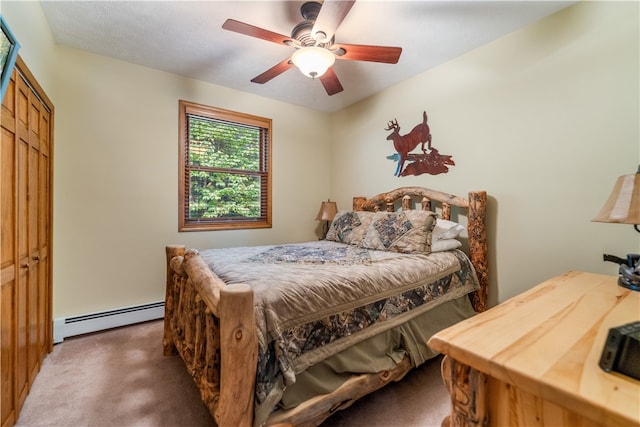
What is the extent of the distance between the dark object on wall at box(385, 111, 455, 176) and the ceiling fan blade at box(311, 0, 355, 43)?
63.7 inches

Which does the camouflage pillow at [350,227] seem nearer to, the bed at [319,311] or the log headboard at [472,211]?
the bed at [319,311]

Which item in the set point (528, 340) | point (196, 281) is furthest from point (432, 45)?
point (196, 281)

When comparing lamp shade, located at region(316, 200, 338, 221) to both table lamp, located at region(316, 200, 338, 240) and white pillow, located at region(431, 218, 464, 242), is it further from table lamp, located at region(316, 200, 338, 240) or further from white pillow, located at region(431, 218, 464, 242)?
white pillow, located at region(431, 218, 464, 242)

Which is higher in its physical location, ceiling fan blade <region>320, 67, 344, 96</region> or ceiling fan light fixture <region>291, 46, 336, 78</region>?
ceiling fan blade <region>320, 67, 344, 96</region>

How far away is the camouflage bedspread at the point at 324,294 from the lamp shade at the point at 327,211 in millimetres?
1378

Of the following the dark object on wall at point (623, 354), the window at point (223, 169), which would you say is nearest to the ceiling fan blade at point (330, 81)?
the window at point (223, 169)

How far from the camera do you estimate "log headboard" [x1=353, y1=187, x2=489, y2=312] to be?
7.80 feet

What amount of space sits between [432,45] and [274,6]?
57.7 inches

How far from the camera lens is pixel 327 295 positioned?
4.83ft

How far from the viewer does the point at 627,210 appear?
3.97ft

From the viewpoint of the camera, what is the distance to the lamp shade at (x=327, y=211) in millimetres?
3777

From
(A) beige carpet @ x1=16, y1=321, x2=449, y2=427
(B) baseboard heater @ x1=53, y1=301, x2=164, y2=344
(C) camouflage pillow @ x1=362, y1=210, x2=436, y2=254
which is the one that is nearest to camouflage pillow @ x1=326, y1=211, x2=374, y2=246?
(C) camouflage pillow @ x1=362, y1=210, x2=436, y2=254

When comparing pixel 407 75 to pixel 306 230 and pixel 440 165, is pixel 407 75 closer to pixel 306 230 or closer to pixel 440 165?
pixel 440 165

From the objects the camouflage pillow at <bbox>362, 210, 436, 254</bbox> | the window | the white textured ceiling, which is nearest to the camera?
the white textured ceiling
